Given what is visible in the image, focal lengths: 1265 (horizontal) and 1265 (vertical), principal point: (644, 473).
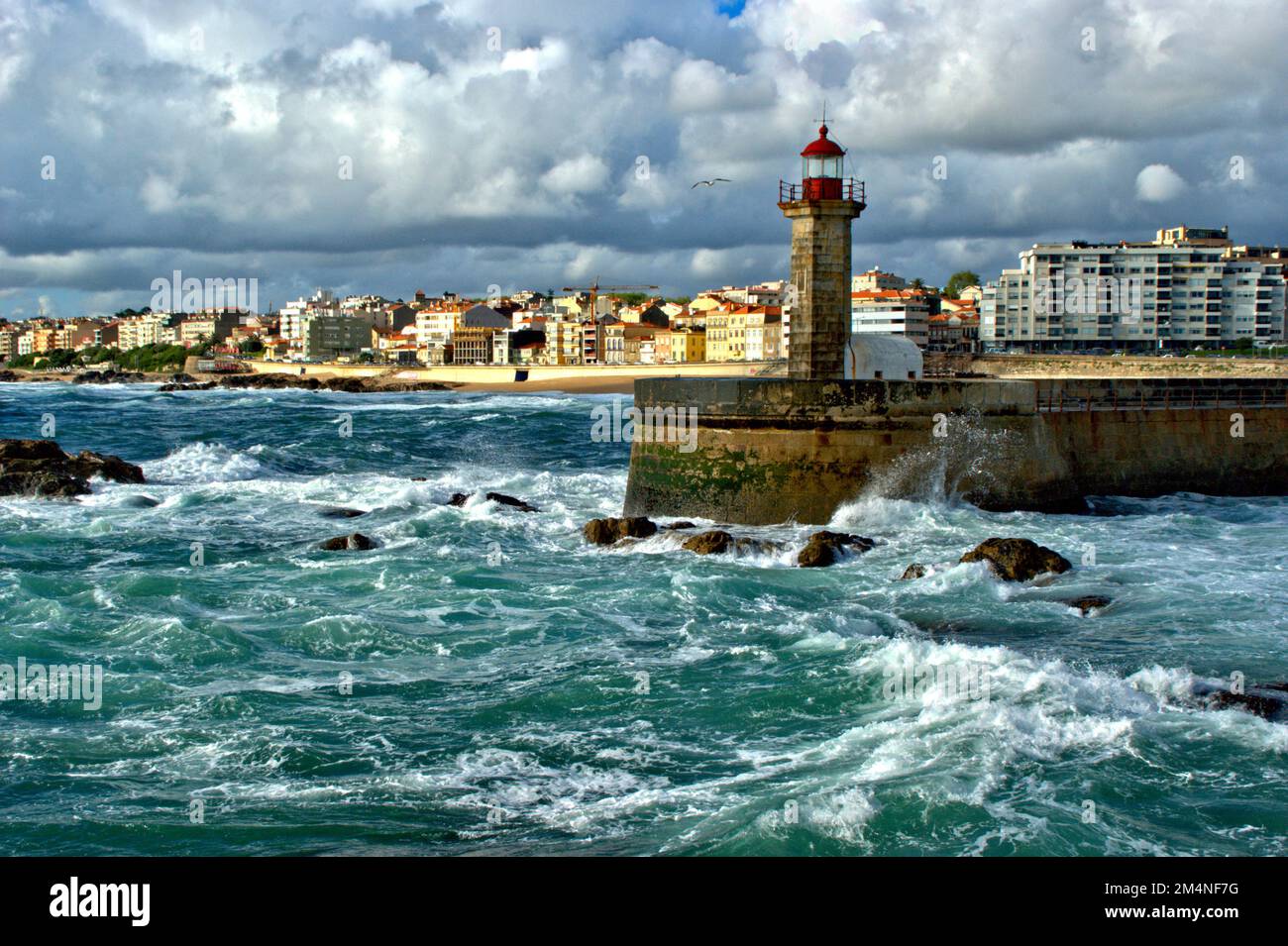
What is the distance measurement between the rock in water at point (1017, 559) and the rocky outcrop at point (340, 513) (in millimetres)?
9384

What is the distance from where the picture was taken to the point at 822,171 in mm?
19656

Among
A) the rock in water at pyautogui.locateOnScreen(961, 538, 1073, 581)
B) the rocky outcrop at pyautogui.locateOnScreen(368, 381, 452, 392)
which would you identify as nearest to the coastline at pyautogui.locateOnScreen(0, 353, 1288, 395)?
the rocky outcrop at pyautogui.locateOnScreen(368, 381, 452, 392)

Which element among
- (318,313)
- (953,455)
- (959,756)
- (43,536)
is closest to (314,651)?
(959,756)

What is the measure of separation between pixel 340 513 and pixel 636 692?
11015 millimetres

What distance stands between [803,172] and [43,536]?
12103mm

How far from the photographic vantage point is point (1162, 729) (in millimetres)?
8008

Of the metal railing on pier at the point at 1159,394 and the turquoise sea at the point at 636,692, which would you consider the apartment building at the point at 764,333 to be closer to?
the metal railing on pier at the point at 1159,394

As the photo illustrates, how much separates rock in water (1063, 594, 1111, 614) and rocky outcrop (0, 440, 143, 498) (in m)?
15.6

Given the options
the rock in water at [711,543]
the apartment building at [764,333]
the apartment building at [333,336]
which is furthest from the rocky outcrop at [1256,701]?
the apartment building at [333,336]

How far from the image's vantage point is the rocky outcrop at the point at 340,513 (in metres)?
19.0

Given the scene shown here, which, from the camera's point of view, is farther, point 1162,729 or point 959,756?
point 1162,729

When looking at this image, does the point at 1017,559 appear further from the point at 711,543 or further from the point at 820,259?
the point at 820,259
